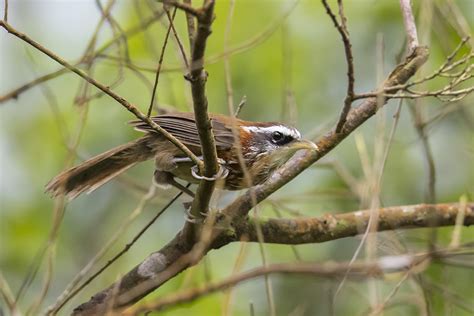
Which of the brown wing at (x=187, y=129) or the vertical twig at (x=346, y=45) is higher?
the brown wing at (x=187, y=129)

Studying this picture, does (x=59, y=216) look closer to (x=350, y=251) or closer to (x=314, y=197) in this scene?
(x=314, y=197)

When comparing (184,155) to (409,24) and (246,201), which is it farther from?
(409,24)

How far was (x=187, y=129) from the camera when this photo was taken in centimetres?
516

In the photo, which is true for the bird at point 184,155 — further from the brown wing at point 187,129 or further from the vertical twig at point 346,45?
the vertical twig at point 346,45

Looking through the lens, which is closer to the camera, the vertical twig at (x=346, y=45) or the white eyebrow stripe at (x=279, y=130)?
the vertical twig at (x=346, y=45)

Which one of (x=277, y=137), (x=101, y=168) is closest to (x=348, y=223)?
(x=277, y=137)

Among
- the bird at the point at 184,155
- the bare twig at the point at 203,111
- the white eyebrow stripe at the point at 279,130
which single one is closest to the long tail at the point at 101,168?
the bird at the point at 184,155

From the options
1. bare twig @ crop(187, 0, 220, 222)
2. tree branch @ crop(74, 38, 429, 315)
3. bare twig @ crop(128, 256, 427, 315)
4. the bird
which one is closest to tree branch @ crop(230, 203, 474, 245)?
tree branch @ crop(74, 38, 429, 315)

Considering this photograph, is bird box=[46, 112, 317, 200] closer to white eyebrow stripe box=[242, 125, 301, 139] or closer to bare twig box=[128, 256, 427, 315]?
white eyebrow stripe box=[242, 125, 301, 139]

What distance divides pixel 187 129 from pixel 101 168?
0.71m

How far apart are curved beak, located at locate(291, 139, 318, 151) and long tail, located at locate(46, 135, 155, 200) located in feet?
3.45

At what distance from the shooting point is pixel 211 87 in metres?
7.18

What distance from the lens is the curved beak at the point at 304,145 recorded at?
15.1 ft

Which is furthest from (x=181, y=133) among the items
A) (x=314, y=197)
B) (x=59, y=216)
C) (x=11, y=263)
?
(x=11, y=263)
